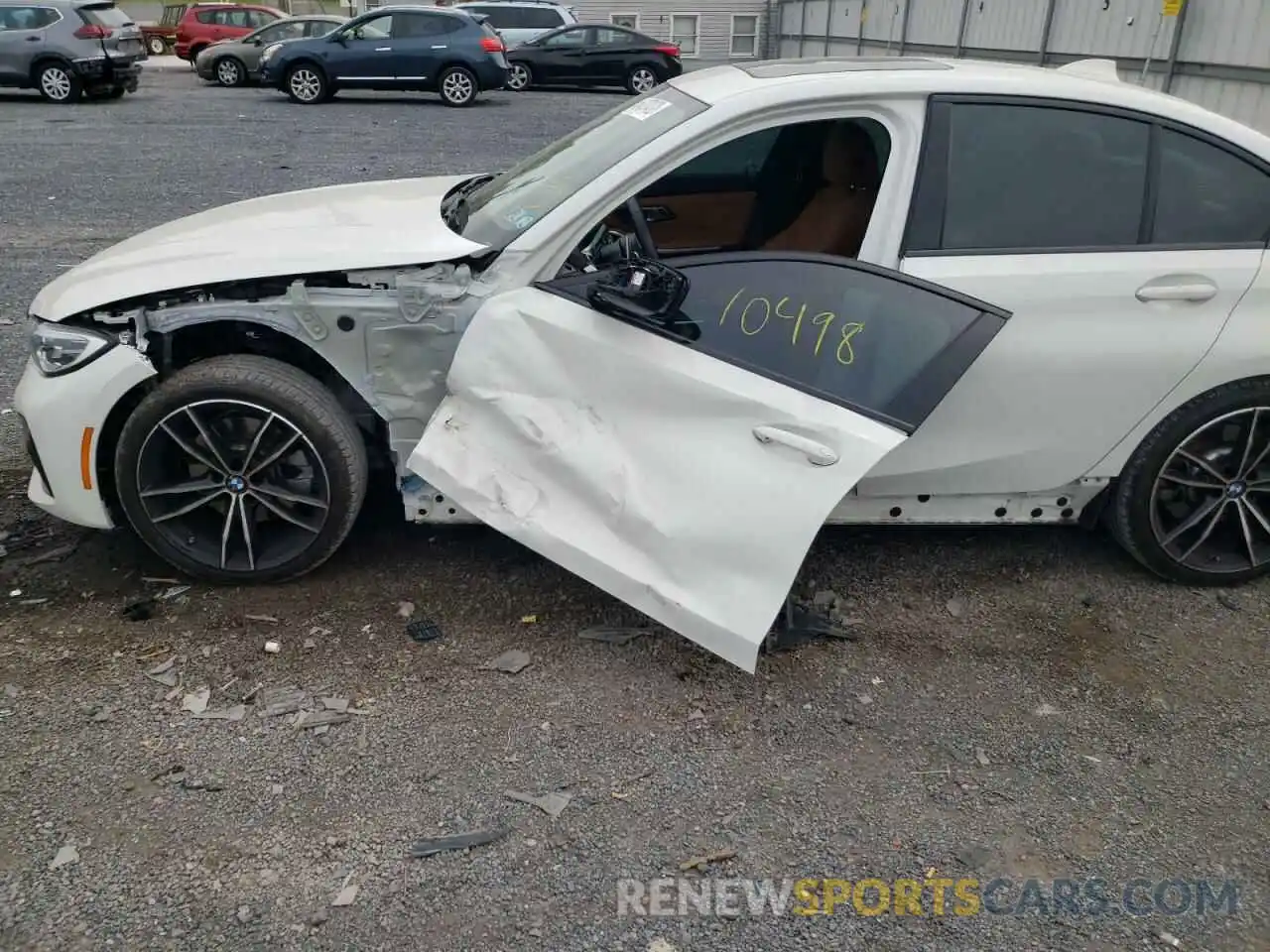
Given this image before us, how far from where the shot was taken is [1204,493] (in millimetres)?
3574

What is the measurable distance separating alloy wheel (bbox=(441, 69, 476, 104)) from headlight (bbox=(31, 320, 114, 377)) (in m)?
15.9

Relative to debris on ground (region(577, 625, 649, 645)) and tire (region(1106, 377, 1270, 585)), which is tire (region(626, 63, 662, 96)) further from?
debris on ground (region(577, 625, 649, 645))

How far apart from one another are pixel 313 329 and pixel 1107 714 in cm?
269

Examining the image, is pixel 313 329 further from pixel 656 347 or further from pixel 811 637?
pixel 811 637

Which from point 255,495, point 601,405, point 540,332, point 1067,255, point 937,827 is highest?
point 1067,255

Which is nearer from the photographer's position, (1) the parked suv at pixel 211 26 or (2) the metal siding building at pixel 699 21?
(1) the parked suv at pixel 211 26

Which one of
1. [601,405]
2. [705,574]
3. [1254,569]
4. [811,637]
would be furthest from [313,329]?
[1254,569]

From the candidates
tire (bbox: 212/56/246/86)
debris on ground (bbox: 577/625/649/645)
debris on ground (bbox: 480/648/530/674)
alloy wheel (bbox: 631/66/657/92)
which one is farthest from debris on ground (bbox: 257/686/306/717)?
tire (bbox: 212/56/246/86)

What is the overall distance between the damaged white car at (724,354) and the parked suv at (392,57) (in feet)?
50.8

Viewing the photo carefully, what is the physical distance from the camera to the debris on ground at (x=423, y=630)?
330cm

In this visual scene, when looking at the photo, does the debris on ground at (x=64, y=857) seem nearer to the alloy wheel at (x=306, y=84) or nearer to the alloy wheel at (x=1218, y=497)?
the alloy wheel at (x=1218, y=497)

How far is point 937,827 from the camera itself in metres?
2.62

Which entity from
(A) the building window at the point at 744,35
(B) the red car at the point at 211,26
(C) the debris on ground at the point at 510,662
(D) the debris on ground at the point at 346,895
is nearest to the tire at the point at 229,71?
(B) the red car at the point at 211,26

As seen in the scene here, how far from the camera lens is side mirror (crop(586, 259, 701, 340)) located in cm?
295
